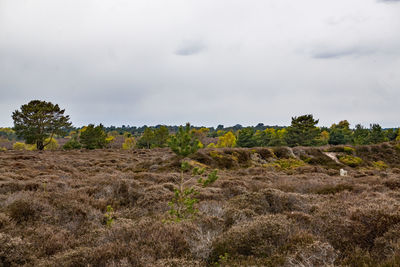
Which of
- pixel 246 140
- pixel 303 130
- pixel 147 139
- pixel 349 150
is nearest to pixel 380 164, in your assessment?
pixel 349 150

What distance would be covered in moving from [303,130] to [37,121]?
165 ft

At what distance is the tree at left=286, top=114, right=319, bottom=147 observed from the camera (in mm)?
47031

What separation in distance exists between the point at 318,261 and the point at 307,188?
24.4 feet

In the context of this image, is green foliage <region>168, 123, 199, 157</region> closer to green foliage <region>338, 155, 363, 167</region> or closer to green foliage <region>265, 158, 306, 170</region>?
green foliage <region>265, 158, 306, 170</region>

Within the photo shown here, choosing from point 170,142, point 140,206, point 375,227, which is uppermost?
point 170,142

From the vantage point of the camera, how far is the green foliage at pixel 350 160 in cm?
2253

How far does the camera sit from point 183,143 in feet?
20.1

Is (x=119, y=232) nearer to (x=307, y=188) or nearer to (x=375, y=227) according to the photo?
(x=375, y=227)

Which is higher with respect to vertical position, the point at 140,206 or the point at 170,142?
the point at 170,142

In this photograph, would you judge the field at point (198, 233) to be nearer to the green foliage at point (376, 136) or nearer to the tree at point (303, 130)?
the tree at point (303, 130)

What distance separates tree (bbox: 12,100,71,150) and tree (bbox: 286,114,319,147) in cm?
4583

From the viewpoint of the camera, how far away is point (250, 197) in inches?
289

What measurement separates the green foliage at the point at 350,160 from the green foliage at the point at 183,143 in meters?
22.7

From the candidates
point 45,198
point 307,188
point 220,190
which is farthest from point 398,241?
point 45,198
